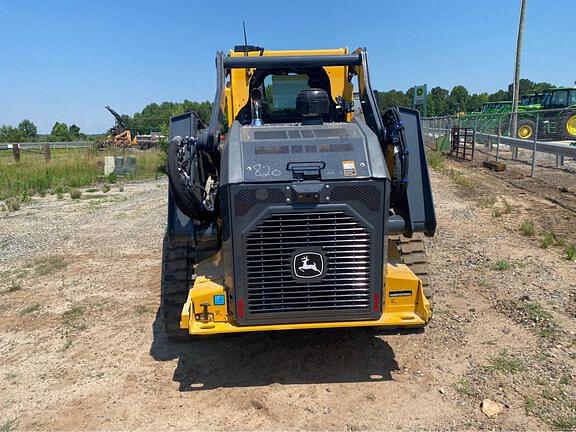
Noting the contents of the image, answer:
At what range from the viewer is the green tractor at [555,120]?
72.7 feet

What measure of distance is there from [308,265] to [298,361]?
1.11 metres

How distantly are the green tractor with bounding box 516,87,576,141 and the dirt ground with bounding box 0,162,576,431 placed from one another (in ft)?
52.4

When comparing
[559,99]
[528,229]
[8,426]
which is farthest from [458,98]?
[8,426]

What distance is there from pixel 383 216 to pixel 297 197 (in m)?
0.66

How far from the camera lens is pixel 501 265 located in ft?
21.2

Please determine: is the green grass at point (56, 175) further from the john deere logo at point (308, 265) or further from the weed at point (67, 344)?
the john deere logo at point (308, 265)

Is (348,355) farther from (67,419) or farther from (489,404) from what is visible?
(67,419)

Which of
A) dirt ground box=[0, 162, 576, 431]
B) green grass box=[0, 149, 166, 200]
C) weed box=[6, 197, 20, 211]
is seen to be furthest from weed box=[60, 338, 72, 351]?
green grass box=[0, 149, 166, 200]

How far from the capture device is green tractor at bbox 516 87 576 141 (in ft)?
72.7

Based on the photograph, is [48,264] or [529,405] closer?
[529,405]

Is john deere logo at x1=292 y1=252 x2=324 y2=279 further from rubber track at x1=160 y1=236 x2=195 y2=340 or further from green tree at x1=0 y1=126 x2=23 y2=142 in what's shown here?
green tree at x1=0 y1=126 x2=23 y2=142

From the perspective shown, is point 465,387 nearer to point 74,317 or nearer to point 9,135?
point 74,317

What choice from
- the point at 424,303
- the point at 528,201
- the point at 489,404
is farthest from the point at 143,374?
the point at 528,201

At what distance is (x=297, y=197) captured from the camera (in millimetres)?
3535
